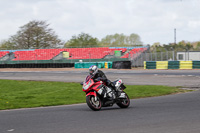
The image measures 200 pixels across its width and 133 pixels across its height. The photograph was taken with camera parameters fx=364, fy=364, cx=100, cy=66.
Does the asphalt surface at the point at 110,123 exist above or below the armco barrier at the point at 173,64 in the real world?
below

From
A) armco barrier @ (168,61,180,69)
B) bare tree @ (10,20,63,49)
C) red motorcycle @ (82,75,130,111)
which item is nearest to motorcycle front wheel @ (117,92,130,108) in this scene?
red motorcycle @ (82,75,130,111)

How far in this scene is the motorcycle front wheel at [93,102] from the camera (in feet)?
34.4

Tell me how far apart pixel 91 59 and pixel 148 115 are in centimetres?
4606

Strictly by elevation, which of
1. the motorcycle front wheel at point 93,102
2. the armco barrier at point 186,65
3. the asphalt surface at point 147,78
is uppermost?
the armco barrier at point 186,65

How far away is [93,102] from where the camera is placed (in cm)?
1066

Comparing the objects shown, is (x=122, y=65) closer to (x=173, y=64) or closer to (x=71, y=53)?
(x=173, y=64)

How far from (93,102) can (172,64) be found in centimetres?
3293

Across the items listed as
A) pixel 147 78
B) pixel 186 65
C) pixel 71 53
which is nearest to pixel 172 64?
pixel 186 65

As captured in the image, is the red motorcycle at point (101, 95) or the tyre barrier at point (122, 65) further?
the tyre barrier at point (122, 65)

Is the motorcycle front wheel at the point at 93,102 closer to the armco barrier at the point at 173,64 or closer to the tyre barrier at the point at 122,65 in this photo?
the armco barrier at the point at 173,64

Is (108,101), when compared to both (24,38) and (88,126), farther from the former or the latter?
(24,38)

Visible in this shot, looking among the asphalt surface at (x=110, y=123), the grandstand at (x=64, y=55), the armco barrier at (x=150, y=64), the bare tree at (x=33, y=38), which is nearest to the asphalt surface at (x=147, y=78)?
the armco barrier at (x=150, y=64)

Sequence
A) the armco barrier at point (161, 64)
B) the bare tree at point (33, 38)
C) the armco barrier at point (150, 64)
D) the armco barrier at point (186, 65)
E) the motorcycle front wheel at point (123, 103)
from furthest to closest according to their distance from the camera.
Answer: the bare tree at point (33, 38) < the armco barrier at point (150, 64) < the armco barrier at point (161, 64) < the armco barrier at point (186, 65) < the motorcycle front wheel at point (123, 103)

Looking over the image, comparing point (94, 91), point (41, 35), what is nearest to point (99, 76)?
point (94, 91)
